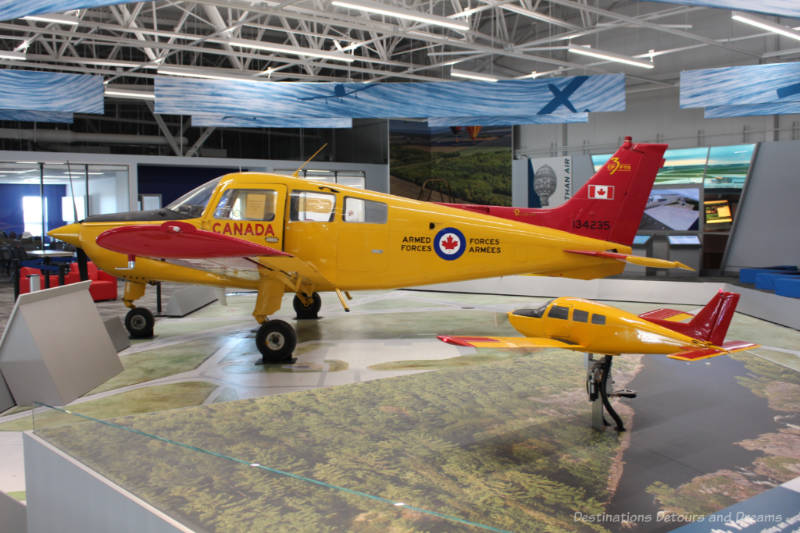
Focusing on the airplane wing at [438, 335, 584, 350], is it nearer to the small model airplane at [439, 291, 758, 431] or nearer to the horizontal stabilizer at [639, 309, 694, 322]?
the small model airplane at [439, 291, 758, 431]

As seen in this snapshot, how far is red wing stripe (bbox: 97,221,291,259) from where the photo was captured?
5363 millimetres

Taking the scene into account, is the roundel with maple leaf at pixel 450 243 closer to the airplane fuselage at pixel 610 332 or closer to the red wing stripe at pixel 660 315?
the red wing stripe at pixel 660 315

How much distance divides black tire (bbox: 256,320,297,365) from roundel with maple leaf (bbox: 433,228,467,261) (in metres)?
2.30

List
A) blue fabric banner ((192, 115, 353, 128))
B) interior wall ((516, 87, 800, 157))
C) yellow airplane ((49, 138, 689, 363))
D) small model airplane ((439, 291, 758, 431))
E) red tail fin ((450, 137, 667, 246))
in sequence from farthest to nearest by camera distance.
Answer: interior wall ((516, 87, 800, 157)), blue fabric banner ((192, 115, 353, 128)), red tail fin ((450, 137, 667, 246)), yellow airplane ((49, 138, 689, 363)), small model airplane ((439, 291, 758, 431))

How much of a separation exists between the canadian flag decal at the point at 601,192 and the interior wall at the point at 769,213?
7908mm

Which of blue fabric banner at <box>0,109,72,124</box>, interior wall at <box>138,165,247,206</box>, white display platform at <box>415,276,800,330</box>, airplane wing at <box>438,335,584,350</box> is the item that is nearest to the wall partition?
interior wall at <box>138,165,247,206</box>

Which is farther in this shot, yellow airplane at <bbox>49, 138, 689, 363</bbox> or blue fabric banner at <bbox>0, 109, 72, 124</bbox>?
blue fabric banner at <bbox>0, 109, 72, 124</bbox>

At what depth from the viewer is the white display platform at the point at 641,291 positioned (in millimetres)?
9617

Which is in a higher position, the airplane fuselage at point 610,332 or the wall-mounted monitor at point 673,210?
the wall-mounted monitor at point 673,210

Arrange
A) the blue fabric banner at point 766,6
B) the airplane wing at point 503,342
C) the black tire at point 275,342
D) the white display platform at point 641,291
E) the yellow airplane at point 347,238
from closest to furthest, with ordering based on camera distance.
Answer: the airplane wing at point 503,342, the blue fabric banner at point 766,6, the black tire at point 275,342, the yellow airplane at point 347,238, the white display platform at point 641,291

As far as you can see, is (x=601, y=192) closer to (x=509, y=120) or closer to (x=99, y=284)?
(x=509, y=120)

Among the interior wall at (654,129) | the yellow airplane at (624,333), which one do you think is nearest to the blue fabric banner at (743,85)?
the interior wall at (654,129)

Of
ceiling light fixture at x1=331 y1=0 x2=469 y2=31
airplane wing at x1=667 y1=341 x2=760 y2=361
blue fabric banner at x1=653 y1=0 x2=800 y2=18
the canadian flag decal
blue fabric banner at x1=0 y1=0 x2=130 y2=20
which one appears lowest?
airplane wing at x1=667 y1=341 x2=760 y2=361

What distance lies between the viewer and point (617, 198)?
8086 millimetres
